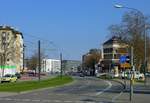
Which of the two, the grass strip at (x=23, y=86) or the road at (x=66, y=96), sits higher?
the grass strip at (x=23, y=86)

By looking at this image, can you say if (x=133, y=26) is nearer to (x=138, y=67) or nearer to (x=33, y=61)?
(x=138, y=67)

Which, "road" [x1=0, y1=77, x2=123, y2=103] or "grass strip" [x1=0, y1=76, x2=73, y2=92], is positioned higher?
"grass strip" [x1=0, y1=76, x2=73, y2=92]

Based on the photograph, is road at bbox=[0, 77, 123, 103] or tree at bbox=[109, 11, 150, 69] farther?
tree at bbox=[109, 11, 150, 69]

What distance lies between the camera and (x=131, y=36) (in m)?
98.9

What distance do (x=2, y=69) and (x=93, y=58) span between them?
8842 centimetres

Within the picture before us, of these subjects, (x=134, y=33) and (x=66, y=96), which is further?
(x=134, y=33)

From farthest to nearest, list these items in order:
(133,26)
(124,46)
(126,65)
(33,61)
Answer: (33,61)
(124,46)
(133,26)
(126,65)

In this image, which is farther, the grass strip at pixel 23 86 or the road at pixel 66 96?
the grass strip at pixel 23 86

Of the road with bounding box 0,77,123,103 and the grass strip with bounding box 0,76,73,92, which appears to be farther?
the grass strip with bounding box 0,76,73,92

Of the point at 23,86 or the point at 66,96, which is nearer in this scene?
the point at 66,96

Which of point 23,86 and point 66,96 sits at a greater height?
point 23,86

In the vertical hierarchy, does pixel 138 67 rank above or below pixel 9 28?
below

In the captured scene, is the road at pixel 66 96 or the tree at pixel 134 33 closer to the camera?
the road at pixel 66 96

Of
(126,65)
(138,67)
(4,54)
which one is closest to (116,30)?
(138,67)
